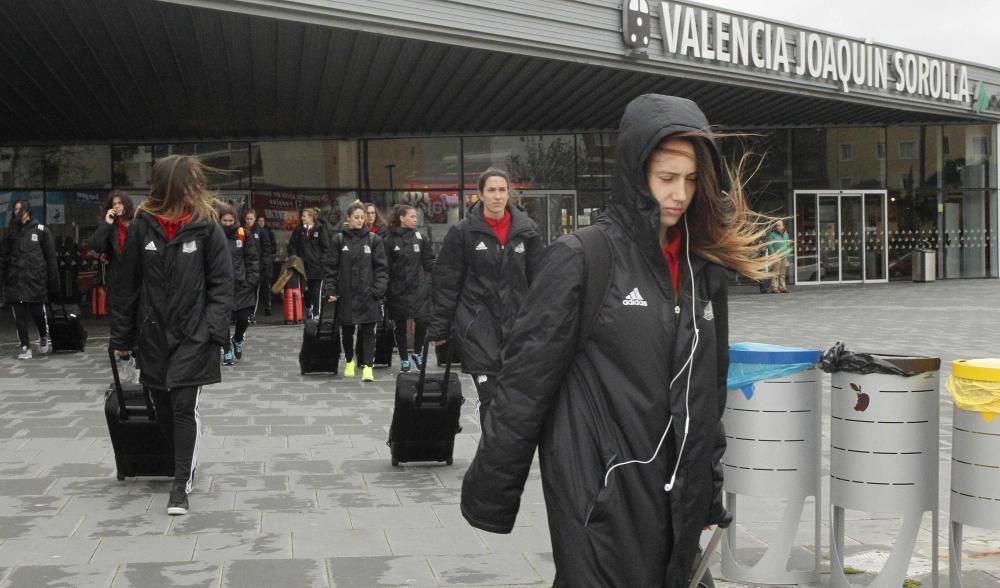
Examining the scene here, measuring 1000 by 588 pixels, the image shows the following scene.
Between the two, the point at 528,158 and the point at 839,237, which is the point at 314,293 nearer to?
the point at 528,158

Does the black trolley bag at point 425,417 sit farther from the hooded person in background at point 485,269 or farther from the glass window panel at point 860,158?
the glass window panel at point 860,158

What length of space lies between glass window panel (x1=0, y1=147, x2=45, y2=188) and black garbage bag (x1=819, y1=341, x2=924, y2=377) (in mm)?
21855

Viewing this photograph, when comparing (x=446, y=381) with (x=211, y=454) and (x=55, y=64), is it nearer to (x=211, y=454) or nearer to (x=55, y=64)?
(x=211, y=454)

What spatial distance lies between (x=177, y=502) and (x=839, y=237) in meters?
25.8

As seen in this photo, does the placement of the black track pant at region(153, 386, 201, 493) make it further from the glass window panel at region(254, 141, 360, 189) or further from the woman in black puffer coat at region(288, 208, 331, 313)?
the glass window panel at region(254, 141, 360, 189)

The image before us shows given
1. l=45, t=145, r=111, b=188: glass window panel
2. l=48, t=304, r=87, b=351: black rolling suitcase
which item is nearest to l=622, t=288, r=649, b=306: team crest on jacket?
l=48, t=304, r=87, b=351: black rolling suitcase

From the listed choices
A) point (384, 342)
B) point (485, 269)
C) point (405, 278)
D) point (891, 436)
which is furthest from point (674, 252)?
point (384, 342)

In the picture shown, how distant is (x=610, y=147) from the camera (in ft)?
87.5

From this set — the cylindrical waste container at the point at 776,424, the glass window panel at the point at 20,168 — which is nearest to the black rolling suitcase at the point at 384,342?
the cylindrical waste container at the point at 776,424

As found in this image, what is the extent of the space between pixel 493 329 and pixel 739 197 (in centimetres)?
378

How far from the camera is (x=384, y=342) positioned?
12.9m

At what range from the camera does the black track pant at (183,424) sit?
6105 millimetres

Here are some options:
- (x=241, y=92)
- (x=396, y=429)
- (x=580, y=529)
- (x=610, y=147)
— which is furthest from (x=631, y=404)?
(x=610, y=147)

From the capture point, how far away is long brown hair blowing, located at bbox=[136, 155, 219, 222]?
6230mm
